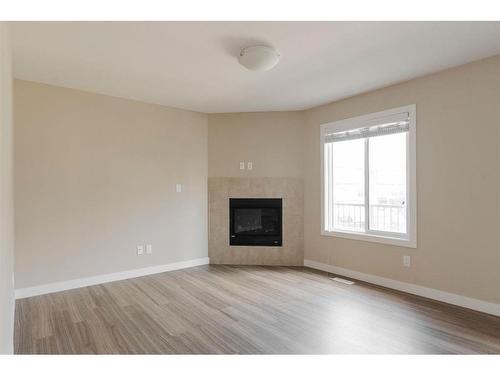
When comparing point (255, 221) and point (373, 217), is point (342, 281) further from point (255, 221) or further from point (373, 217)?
point (255, 221)

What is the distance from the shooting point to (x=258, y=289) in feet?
11.5

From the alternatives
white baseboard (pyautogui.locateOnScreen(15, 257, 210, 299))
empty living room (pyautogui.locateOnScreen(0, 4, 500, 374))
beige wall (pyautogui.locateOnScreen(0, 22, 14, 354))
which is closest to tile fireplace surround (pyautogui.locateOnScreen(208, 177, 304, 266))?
empty living room (pyautogui.locateOnScreen(0, 4, 500, 374))

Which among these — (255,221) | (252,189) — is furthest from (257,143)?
(255,221)

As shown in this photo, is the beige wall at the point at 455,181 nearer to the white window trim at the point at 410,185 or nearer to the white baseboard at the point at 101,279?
the white window trim at the point at 410,185

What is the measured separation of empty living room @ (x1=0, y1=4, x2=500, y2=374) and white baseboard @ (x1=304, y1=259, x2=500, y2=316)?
0.7 inches

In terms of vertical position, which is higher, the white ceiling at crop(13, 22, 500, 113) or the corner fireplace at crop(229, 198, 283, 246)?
the white ceiling at crop(13, 22, 500, 113)

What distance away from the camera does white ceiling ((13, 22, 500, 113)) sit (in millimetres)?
2229

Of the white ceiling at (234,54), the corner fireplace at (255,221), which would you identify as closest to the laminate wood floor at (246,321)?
the corner fireplace at (255,221)

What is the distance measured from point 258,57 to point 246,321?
2.38 metres

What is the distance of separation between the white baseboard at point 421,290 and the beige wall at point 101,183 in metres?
2.18

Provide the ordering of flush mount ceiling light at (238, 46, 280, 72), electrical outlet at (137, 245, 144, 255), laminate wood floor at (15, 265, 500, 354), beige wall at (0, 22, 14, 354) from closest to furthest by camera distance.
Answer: beige wall at (0, 22, 14, 354) → laminate wood floor at (15, 265, 500, 354) → flush mount ceiling light at (238, 46, 280, 72) → electrical outlet at (137, 245, 144, 255)

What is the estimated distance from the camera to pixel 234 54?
267cm

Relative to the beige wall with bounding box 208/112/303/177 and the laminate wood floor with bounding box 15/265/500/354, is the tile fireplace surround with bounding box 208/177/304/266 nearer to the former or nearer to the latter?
the beige wall with bounding box 208/112/303/177
